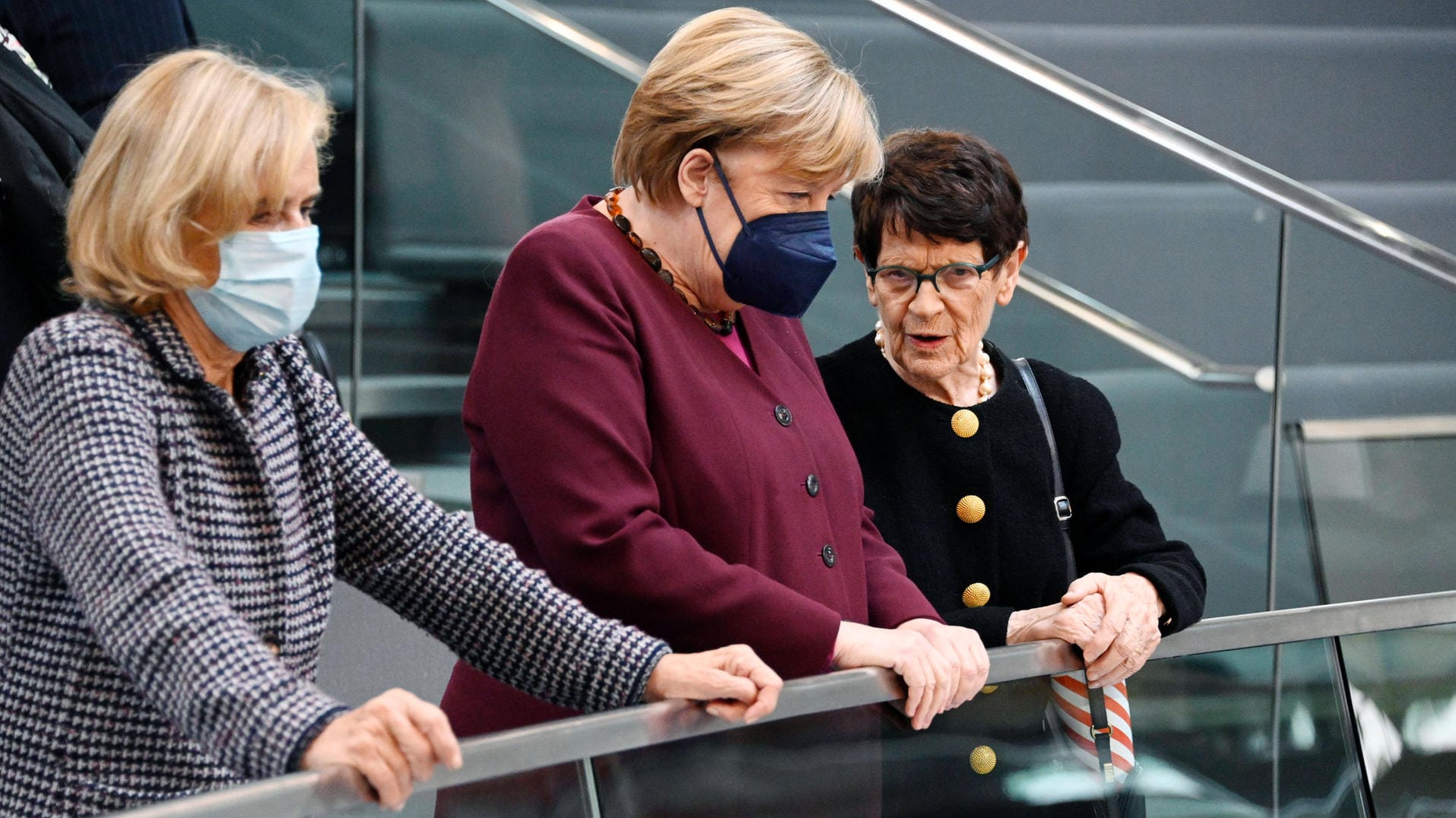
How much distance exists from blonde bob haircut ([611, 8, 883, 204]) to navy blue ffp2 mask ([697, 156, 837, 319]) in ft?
0.15

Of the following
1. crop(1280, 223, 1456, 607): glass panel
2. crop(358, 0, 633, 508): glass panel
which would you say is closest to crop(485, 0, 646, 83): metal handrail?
crop(358, 0, 633, 508): glass panel

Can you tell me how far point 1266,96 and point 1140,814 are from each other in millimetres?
4103

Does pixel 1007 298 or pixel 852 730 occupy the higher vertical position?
pixel 1007 298

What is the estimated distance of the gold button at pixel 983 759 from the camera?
5.39 feet

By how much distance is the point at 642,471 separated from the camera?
1465 millimetres

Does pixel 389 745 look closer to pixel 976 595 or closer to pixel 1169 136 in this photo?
pixel 976 595

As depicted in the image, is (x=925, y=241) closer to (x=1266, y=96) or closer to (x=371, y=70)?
(x=371, y=70)

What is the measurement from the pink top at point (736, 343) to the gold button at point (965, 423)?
358 millimetres

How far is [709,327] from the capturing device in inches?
64.9

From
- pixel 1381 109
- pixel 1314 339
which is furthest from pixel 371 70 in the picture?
pixel 1381 109

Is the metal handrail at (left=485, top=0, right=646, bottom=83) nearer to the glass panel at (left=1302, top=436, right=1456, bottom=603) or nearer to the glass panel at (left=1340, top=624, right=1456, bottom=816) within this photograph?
the glass panel at (left=1302, top=436, right=1456, bottom=603)

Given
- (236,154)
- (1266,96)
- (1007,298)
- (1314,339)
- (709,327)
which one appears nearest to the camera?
(236,154)

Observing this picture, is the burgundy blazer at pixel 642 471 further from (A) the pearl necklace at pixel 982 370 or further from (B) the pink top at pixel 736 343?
(A) the pearl necklace at pixel 982 370

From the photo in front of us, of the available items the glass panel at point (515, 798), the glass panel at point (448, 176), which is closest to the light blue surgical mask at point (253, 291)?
the glass panel at point (515, 798)
